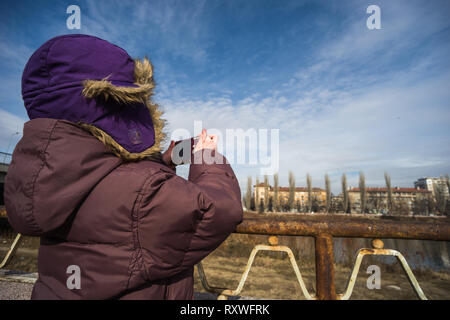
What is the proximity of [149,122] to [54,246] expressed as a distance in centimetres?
54

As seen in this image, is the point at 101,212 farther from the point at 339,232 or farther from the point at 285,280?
the point at 285,280

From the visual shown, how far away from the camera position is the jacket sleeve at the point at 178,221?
0.66m

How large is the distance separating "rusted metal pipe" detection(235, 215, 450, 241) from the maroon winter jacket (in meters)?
0.60

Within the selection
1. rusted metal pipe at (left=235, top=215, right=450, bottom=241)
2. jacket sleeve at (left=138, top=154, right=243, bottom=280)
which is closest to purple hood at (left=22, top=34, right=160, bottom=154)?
jacket sleeve at (left=138, top=154, right=243, bottom=280)

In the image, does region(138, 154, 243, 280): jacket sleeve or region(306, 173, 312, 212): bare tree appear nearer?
region(138, 154, 243, 280): jacket sleeve

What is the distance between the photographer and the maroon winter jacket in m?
0.63

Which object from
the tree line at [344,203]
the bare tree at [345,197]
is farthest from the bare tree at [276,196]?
the bare tree at [345,197]

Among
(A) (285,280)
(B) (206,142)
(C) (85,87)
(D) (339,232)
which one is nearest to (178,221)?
(B) (206,142)

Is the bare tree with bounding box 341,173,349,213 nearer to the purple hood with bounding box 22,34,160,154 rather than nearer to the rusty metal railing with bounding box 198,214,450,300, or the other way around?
the rusty metal railing with bounding box 198,214,450,300

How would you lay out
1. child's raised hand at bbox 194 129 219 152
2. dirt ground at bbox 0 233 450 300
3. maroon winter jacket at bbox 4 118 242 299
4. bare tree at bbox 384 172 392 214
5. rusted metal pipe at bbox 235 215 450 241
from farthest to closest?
bare tree at bbox 384 172 392 214
dirt ground at bbox 0 233 450 300
rusted metal pipe at bbox 235 215 450 241
child's raised hand at bbox 194 129 219 152
maroon winter jacket at bbox 4 118 242 299

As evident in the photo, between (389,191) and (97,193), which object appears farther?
(389,191)

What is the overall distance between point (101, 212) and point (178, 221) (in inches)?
9.2

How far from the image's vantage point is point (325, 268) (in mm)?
1213

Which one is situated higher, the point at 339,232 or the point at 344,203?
the point at 339,232
